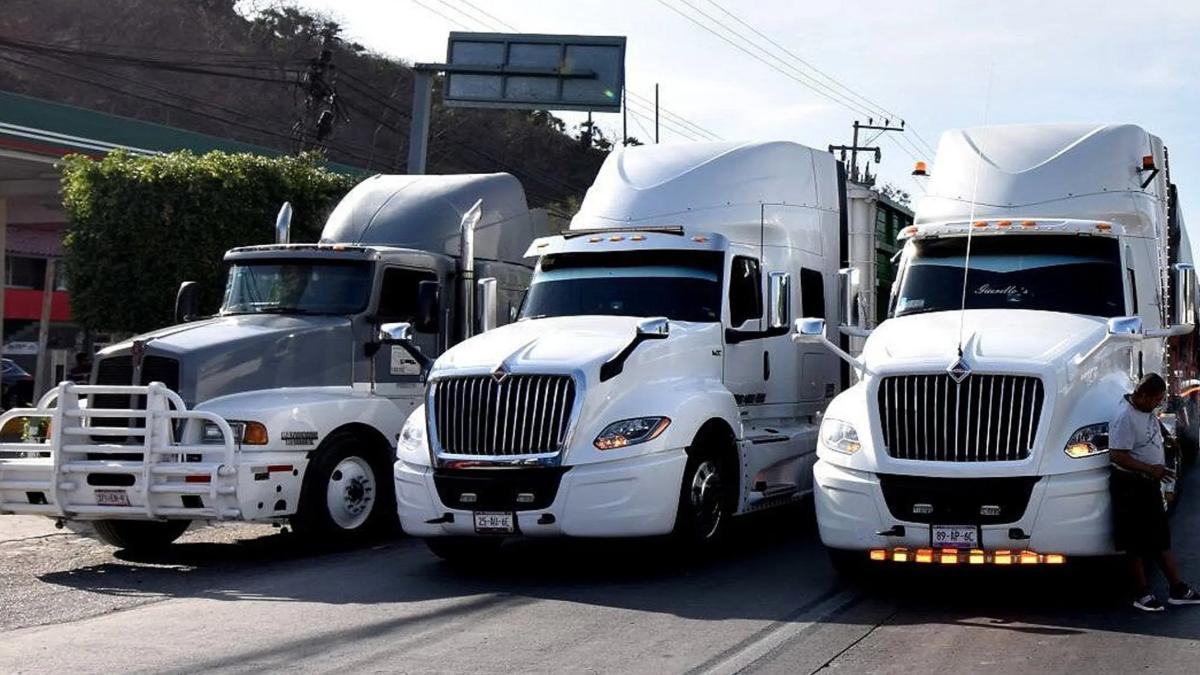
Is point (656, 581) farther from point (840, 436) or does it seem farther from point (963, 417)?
point (963, 417)

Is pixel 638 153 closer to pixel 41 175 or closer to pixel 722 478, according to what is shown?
pixel 722 478

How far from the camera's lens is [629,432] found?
438 inches

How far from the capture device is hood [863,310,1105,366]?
33.2 feet

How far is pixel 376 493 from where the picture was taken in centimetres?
1395

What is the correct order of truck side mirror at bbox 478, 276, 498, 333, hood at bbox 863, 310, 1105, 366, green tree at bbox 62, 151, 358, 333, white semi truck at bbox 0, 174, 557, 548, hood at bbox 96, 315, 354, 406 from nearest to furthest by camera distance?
hood at bbox 863, 310, 1105, 366 < white semi truck at bbox 0, 174, 557, 548 < hood at bbox 96, 315, 354, 406 < truck side mirror at bbox 478, 276, 498, 333 < green tree at bbox 62, 151, 358, 333

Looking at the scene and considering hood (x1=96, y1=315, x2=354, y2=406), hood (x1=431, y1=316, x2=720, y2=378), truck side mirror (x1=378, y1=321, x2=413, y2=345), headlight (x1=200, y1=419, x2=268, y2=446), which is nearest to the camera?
hood (x1=431, y1=316, x2=720, y2=378)

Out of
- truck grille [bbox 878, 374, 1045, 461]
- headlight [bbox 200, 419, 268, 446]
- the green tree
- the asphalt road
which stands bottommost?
the asphalt road

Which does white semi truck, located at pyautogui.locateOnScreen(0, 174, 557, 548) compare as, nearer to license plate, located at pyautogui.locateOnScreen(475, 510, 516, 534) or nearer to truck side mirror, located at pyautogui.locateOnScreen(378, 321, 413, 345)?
truck side mirror, located at pyautogui.locateOnScreen(378, 321, 413, 345)

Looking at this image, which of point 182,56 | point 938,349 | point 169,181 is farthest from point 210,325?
point 182,56

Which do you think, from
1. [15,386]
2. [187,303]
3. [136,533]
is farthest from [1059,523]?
[15,386]

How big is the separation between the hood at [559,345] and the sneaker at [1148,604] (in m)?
4.00

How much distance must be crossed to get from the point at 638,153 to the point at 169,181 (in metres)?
10.5

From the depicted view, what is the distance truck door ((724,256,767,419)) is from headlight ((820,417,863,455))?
2290mm

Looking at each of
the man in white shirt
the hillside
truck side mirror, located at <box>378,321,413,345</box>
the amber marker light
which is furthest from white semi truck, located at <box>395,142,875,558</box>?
the hillside
